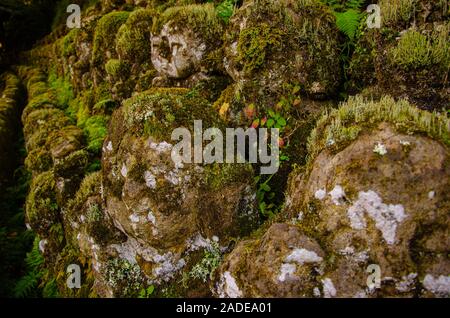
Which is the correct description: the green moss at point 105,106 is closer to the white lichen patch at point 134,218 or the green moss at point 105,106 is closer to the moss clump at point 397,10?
the white lichen patch at point 134,218

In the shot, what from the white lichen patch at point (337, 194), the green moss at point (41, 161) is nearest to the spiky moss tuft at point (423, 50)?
the white lichen patch at point (337, 194)

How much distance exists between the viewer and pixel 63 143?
7.63 metres

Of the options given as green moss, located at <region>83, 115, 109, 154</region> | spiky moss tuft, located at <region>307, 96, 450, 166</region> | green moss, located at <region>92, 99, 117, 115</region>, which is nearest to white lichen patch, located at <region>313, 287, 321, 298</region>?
spiky moss tuft, located at <region>307, 96, 450, 166</region>

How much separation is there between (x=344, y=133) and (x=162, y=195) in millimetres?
2308

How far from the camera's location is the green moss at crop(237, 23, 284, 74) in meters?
4.81

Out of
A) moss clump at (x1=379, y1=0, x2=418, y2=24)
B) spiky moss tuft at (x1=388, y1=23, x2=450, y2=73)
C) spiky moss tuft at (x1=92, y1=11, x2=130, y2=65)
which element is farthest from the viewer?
spiky moss tuft at (x1=92, y1=11, x2=130, y2=65)

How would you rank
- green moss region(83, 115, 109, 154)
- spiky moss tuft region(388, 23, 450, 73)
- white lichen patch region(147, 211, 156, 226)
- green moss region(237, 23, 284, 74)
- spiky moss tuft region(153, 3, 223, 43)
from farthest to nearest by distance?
green moss region(83, 115, 109, 154)
spiky moss tuft region(153, 3, 223, 43)
green moss region(237, 23, 284, 74)
white lichen patch region(147, 211, 156, 226)
spiky moss tuft region(388, 23, 450, 73)

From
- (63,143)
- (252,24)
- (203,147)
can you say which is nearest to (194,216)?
(203,147)

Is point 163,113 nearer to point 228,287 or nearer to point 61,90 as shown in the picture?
point 228,287

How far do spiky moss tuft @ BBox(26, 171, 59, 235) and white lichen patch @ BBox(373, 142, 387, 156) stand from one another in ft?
20.3

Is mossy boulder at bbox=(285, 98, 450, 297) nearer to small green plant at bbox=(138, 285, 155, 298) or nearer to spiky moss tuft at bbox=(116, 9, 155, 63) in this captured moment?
small green plant at bbox=(138, 285, 155, 298)

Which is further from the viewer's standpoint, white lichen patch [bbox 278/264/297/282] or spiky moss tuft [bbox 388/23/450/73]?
spiky moss tuft [bbox 388/23/450/73]

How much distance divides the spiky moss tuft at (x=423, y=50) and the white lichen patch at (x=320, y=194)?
196cm
